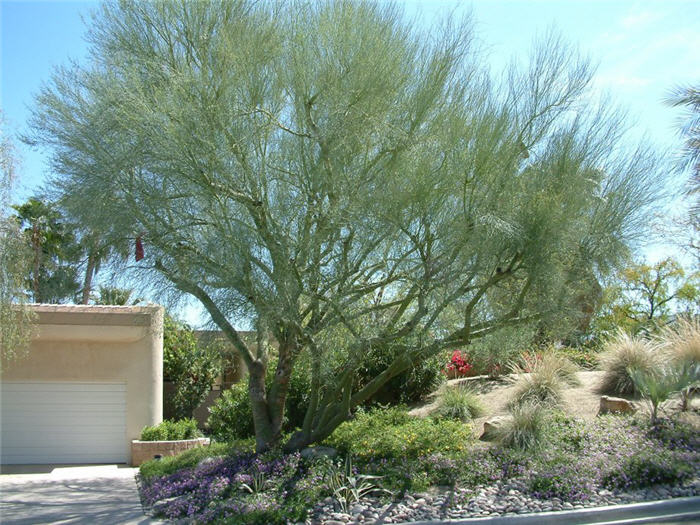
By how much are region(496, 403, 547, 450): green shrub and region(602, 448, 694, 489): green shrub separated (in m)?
1.32

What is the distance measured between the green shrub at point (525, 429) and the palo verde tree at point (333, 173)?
2338mm

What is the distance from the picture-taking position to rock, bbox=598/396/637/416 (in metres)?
12.0

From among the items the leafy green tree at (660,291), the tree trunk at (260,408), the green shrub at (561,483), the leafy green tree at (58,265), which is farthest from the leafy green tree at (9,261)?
the leafy green tree at (660,291)

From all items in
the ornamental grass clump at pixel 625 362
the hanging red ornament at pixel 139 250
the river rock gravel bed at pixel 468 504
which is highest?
the hanging red ornament at pixel 139 250

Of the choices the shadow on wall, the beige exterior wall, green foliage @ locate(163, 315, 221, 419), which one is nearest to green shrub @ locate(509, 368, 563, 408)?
the shadow on wall

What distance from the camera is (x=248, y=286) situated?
7797 mm

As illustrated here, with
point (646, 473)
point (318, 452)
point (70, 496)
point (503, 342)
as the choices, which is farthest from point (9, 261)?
point (646, 473)

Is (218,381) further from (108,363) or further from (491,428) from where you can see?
(491,428)

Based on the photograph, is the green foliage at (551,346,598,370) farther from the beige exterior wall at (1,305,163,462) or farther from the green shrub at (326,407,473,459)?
the beige exterior wall at (1,305,163,462)

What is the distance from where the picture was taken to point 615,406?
1219 centimetres

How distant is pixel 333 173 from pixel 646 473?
6023mm

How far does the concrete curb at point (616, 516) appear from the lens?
784cm

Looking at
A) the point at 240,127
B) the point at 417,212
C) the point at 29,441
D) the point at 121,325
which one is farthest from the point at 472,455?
the point at 29,441

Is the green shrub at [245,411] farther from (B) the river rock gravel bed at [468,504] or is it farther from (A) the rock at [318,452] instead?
(B) the river rock gravel bed at [468,504]
